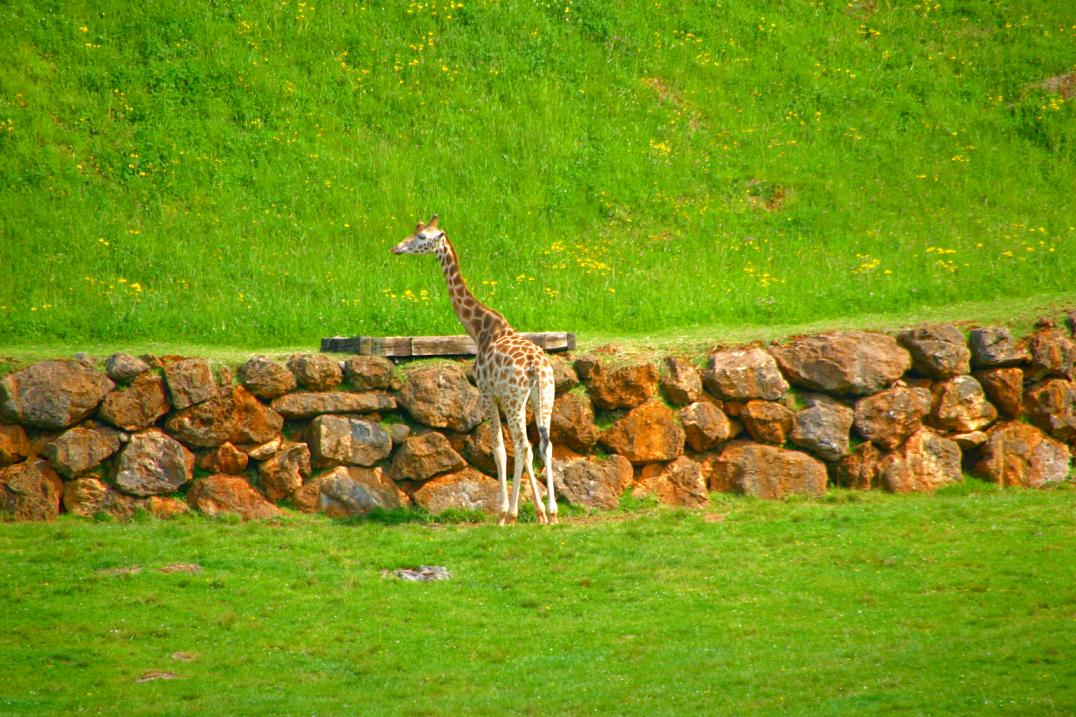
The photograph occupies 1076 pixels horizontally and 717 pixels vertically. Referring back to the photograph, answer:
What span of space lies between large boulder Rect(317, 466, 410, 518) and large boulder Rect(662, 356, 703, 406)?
443 centimetres

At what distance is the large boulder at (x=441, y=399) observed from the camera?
62.8ft

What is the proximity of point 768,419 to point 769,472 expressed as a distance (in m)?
0.80

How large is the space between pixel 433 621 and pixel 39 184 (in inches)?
672

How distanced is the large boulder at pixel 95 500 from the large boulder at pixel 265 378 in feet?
7.28

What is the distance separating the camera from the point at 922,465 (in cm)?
2002

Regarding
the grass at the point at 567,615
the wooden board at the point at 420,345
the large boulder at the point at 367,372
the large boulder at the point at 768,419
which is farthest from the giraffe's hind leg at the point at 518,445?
the large boulder at the point at 768,419

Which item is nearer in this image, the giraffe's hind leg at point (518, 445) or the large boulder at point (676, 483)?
the giraffe's hind leg at point (518, 445)

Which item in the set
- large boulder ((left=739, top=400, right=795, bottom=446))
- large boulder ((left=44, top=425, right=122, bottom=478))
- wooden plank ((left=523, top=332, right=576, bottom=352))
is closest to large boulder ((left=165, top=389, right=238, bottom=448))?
large boulder ((left=44, top=425, right=122, bottom=478))

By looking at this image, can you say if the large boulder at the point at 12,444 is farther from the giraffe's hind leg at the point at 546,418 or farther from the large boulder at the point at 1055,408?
the large boulder at the point at 1055,408

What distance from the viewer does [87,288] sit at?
79.1 feet

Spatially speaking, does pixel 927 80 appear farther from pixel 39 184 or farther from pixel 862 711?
pixel 862 711

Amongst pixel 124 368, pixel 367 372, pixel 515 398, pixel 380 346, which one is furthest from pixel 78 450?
pixel 515 398

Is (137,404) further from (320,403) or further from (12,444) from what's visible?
(320,403)

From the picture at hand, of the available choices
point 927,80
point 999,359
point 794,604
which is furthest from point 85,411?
point 927,80
